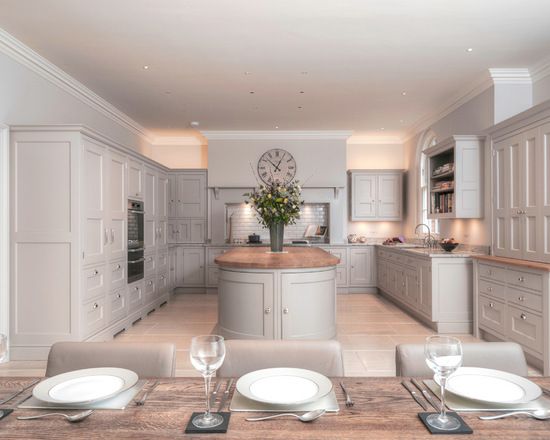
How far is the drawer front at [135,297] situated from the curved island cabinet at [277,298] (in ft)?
5.60

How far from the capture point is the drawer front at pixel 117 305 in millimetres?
4422

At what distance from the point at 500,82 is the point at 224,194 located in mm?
4677

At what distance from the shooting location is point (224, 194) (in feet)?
24.8

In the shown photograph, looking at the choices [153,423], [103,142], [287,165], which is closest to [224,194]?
[287,165]

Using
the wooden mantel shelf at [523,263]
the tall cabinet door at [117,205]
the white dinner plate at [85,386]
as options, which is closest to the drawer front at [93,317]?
the tall cabinet door at [117,205]

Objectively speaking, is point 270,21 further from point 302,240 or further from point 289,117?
point 302,240

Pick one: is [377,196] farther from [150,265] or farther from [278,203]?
[150,265]

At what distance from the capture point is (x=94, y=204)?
4.06m

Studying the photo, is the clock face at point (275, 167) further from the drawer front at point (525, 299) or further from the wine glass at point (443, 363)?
the wine glass at point (443, 363)

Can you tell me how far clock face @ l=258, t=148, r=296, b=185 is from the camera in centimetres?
746

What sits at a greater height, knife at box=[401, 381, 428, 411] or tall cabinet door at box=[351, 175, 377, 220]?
tall cabinet door at box=[351, 175, 377, 220]

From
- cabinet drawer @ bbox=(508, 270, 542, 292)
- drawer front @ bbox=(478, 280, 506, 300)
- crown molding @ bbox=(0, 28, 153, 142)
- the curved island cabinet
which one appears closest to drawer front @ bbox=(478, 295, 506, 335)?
drawer front @ bbox=(478, 280, 506, 300)

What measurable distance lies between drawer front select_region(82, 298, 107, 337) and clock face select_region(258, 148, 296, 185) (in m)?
A: 3.96

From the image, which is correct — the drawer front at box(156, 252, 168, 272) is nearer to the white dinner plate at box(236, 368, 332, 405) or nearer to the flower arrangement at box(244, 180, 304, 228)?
the flower arrangement at box(244, 180, 304, 228)
